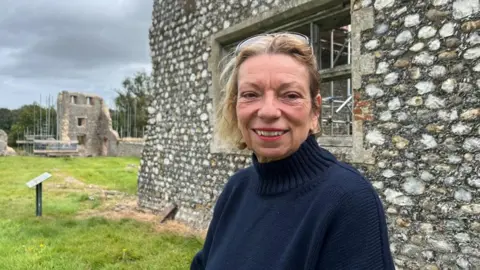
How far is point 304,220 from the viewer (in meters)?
1.17

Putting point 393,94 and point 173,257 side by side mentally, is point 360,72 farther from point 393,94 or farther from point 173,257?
point 173,257

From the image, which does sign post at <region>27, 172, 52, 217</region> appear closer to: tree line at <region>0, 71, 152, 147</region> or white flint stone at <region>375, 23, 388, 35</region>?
white flint stone at <region>375, 23, 388, 35</region>

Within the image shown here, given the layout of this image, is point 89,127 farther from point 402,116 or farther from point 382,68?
point 402,116

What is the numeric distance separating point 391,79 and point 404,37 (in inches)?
15.7

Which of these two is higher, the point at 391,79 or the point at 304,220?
the point at 391,79

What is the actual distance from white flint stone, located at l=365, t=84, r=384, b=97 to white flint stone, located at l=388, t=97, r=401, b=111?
0.44ft

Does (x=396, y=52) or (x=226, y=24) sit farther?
(x=226, y=24)

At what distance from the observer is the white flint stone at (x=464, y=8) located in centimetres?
318

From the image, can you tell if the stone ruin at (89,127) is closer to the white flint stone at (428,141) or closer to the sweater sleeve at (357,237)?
the white flint stone at (428,141)

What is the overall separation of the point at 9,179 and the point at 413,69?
13.3 meters

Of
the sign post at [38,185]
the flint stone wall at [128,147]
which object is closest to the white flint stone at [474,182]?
the sign post at [38,185]

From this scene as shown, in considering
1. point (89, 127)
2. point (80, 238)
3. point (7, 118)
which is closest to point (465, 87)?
point (80, 238)

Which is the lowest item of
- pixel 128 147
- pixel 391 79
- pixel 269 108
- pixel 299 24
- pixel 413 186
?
pixel 128 147

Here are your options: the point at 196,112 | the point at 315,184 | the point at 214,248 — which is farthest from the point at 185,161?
the point at 315,184
